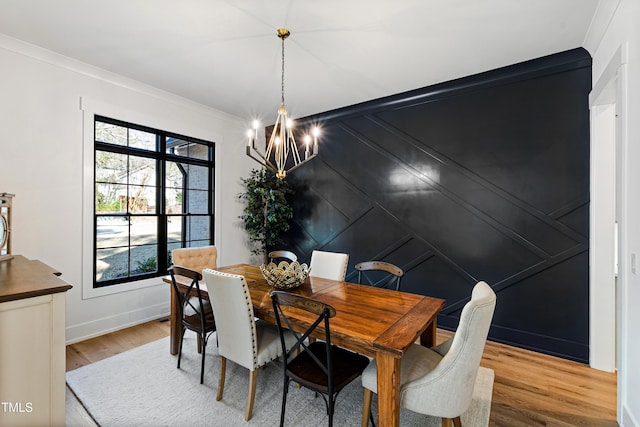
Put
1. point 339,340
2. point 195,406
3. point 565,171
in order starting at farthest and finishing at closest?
point 565,171 < point 195,406 < point 339,340

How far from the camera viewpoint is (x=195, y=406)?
6.73 ft

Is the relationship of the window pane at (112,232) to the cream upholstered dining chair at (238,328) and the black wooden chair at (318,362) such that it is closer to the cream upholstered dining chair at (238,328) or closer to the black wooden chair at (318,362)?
the cream upholstered dining chair at (238,328)

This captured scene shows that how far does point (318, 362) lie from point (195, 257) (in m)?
2.14

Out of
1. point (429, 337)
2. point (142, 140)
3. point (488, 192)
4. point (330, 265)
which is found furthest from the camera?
point (142, 140)

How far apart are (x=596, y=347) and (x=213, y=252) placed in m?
3.82

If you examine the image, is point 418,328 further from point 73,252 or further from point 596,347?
point 73,252

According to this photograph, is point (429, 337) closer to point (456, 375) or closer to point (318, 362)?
point (456, 375)

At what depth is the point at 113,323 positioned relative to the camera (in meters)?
3.35

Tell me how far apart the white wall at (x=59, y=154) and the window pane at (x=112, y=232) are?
223 millimetres

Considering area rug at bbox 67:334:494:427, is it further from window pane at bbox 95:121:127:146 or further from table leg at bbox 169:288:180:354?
window pane at bbox 95:121:127:146

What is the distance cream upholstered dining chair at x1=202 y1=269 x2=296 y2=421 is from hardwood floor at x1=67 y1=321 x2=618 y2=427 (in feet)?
3.35

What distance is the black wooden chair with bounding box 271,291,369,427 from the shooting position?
1566 mm

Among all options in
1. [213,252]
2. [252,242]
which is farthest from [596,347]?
[252,242]

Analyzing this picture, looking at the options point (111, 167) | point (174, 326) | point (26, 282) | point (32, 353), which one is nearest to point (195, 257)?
point (174, 326)
